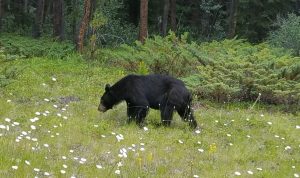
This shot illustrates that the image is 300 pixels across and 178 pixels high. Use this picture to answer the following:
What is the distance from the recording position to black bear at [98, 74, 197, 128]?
9.90 meters

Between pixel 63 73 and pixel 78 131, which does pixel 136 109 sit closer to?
pixel 78 131

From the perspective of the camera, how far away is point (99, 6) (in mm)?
30031

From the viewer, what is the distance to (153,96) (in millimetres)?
10125

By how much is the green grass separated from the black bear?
0.33 m

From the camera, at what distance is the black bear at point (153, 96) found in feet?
32.5

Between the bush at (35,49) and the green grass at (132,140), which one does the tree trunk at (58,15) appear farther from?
the green grass at (132,140)

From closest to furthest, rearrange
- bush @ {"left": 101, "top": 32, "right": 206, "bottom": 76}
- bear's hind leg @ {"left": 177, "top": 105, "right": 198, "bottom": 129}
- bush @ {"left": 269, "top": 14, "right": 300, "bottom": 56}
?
bear's hind leg @ {"left": 177, "top": 105, "right": 198, "bottom": 129}, bush @ {"left": 101, "top": 32, "right": 206, "bottom": 76}, bush @ {"left": 269, "top": 14, "right": 300, "bottom": 56}

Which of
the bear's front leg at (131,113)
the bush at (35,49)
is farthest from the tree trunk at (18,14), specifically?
the bear's front leg at (131,113)

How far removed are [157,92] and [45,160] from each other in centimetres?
368

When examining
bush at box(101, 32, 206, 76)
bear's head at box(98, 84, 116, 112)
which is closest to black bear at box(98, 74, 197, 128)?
bear's head at box(98, 84, 116, 112)

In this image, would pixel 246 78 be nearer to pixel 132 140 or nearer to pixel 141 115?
pixel 141 115

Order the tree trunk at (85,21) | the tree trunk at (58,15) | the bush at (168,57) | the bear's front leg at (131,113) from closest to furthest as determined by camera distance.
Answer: the bear's front leg at (131,113) → the bush at (168,57) → the tree trunk at (85,21) → the tree trunk at (58,15)

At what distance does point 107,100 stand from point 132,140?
1995 mm

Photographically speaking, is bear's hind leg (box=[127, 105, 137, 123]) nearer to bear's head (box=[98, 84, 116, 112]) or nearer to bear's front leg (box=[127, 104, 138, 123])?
bear's front leg (box=[127, 104, 138, 123])
